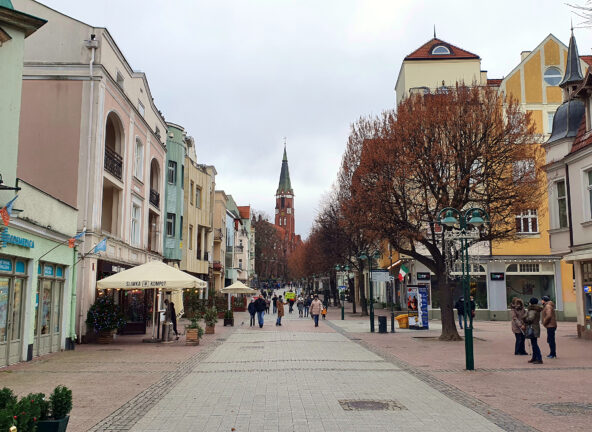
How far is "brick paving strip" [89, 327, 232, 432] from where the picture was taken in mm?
8148

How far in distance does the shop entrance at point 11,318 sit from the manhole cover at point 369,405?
9.18m

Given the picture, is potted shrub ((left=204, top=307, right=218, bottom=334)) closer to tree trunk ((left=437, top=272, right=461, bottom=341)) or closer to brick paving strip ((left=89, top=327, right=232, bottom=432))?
tree trunk ((left=437, top=272, right=461, bottom=341))

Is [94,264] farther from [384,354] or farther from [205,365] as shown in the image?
[384,354]

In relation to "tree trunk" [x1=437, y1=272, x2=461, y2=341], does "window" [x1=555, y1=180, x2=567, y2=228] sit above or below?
above

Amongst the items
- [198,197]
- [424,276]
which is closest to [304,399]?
[424,276]

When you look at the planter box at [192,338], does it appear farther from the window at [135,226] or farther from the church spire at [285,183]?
the church spire at [285,183]

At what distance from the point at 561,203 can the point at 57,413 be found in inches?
933

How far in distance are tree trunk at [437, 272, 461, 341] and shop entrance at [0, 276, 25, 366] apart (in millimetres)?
15047

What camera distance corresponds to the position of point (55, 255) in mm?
17844

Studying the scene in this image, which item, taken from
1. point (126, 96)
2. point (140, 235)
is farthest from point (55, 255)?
point (140, 235)

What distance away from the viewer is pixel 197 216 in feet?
147

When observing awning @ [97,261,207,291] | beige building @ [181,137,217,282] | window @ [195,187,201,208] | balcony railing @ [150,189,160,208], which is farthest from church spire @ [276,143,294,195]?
awning @ [97,261,207,291]

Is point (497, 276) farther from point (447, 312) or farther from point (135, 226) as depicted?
A: point (135, 226)

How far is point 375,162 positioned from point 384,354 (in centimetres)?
780
